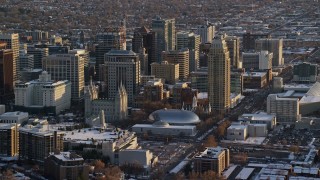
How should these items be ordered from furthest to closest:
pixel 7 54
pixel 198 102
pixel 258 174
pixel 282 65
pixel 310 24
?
1. pixel 310 24
2. pixel 282 65
3. pixel 7 54
4. pixel 198 102
5. pixel 258 174

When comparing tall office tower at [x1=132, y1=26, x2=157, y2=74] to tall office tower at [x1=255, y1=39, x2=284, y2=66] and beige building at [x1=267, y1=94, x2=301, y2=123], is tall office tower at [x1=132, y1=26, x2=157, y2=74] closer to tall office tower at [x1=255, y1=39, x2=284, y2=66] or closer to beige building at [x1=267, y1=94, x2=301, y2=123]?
tall office tower at [x1=255, y1=39, x2=284, y2=66]

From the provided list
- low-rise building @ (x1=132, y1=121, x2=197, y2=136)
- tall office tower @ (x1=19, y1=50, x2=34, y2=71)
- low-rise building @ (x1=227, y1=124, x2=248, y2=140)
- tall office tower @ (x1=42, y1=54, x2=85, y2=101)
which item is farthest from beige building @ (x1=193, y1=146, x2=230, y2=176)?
tall office tower @ (x1=19, y1=50, x2=34, y2=71)

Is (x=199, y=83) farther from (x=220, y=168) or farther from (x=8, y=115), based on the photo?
(x=220, y=168)

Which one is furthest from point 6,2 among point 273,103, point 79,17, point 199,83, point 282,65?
point 273,103

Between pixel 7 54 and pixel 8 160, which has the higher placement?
pixel 7 54

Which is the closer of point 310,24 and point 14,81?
point 14,81

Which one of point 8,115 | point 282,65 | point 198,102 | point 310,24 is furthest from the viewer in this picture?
point 310,24

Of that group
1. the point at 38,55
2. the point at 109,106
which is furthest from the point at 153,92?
the point at 38,55
